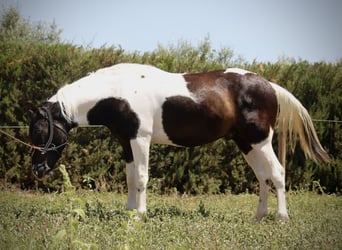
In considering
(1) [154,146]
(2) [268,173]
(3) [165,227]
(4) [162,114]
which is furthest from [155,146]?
(3) [165,227]

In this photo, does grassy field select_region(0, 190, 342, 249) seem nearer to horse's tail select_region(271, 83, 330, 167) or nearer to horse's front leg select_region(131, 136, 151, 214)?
horse's front leg select_region(131, 136, 151, 214)

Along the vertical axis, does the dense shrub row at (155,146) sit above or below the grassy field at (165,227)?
above

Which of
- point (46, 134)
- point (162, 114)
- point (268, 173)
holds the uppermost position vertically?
point (162, 114)

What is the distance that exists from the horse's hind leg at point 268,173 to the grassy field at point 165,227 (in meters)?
0.21

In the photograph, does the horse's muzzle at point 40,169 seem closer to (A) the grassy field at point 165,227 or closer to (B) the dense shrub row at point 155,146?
(A) the grassy field at point 165,227

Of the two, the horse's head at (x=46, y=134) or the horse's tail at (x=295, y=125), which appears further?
the horse's tail at (x=295, y=125)

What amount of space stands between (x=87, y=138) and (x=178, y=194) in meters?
2.20

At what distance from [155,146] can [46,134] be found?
3438 millimetres

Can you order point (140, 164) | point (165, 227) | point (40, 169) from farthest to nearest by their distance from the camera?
point (40, 169), point (140, 164), point (165, 227)

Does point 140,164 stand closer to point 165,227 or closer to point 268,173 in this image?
point 165,227

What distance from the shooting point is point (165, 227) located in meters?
5.26

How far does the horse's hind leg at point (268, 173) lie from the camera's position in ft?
20.1

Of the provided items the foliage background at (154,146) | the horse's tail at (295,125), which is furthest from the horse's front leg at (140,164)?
the foliage background at (154,146)

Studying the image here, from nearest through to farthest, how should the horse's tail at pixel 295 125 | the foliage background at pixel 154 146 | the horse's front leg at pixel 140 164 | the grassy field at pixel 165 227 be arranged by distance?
the grassy field at pixel 165 227, the horse's front leg at pixel 140 164, the horse's tail at pixel 295 125, the foliage background at pixel 154 146
